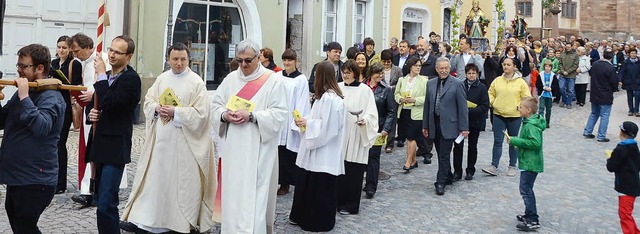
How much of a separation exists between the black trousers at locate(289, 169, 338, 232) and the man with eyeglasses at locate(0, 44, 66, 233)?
9.64ft

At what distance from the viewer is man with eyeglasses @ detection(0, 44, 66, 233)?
5.12 metres

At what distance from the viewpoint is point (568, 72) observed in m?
20.3

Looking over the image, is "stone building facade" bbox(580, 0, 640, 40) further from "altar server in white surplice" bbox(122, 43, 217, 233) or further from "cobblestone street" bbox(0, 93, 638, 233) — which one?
"altar server in white surplice" bbox(122, 43, 217, 233)

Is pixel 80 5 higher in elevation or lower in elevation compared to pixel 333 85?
higher

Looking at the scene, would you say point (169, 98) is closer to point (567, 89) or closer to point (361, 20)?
point (361, 20)

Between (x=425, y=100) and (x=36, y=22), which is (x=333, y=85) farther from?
(x=36, y=22)

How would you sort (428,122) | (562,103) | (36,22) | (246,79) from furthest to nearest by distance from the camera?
1. (562,103)
2. (36,22)
3. (428,122)
4. (246,79)

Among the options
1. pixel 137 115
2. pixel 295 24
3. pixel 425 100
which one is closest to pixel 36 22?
pixel 137 115

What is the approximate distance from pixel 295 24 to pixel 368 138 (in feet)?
38.7

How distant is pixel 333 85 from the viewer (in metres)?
7.69

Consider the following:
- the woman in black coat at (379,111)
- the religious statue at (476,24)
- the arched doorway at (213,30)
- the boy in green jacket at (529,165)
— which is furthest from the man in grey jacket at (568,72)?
the boy in green jacket at (529,165)

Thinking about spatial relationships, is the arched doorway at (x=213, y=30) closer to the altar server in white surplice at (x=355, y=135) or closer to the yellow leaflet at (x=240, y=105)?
the altar server in white surplice at (x=355, y=135)

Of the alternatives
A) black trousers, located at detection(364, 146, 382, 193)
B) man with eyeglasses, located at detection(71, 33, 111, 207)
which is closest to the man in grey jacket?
black trousers, located at detection(364, 146, 382, 193)

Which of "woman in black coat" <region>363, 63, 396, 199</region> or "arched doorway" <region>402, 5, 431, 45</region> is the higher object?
"arched doorway" <region>402, 5, 431, 45</region>
